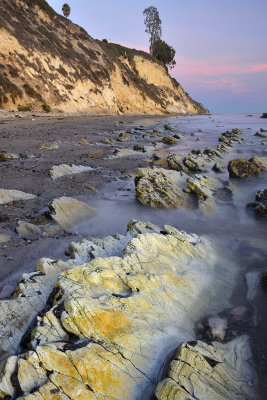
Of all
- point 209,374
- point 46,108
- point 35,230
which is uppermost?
point 46,108

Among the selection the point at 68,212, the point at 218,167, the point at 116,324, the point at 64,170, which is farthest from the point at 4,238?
the point at 218,167

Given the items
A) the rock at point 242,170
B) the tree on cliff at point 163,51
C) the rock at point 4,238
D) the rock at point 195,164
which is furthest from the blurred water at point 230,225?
the tree on cliff at point 163,51

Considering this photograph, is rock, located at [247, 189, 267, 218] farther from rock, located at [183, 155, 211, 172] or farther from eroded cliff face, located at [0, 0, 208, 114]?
eroded cliff face, located at [0, 0, 208, 114]

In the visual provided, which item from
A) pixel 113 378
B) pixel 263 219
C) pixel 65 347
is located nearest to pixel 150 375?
pixel 113 378

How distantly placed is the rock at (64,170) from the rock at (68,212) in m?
2.98

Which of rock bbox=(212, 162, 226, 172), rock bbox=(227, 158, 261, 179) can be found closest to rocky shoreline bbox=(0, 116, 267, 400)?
rock bbox=(227, 158, 261, 179)

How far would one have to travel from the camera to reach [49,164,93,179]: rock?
32.0 ft

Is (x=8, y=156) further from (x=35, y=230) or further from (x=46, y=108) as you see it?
(x=46, y=108)

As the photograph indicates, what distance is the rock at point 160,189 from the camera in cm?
803

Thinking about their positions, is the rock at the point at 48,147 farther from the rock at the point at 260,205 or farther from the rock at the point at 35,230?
the rock at the point at 260,205

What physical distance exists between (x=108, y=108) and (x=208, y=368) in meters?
42.8

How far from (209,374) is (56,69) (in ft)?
125

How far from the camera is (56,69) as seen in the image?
35.3 meters

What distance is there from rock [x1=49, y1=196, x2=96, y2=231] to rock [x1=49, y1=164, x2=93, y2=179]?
9.77ft
